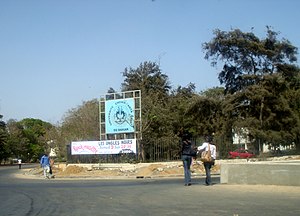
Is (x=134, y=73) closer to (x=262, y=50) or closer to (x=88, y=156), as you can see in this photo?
(x=262, y=50)

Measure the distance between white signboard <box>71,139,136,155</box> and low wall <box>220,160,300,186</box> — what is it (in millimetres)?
19699

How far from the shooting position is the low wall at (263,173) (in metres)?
15.3

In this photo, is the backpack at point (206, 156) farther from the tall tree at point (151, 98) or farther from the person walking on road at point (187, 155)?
the tall tree at point (151, 98)

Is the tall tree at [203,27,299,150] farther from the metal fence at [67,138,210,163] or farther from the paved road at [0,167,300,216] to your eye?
the paved road at [0,167,300,216]

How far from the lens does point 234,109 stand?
47781 millimetres

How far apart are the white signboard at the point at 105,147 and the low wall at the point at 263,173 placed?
19.7 metres

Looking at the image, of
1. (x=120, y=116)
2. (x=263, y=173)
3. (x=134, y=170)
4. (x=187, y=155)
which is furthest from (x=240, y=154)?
(x=263, y=173)

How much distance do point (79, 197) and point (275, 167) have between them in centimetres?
682

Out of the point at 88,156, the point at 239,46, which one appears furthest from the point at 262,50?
the point at 88,156

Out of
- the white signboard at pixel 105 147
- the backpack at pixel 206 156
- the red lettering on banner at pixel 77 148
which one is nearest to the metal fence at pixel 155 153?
the white signboard at pixel 105 147

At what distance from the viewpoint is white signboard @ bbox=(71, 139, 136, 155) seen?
121 ft

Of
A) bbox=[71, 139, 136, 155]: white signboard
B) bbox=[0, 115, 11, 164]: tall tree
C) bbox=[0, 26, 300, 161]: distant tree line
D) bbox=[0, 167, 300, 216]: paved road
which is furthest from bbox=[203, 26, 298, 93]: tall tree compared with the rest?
bbox=[0, 115, 11, 164]: tall tree

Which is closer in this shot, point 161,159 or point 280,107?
point 161,159

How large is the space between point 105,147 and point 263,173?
77.3ft
